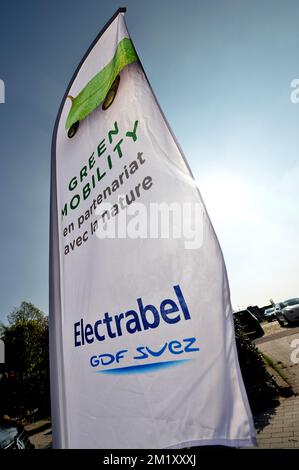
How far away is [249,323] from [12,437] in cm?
973

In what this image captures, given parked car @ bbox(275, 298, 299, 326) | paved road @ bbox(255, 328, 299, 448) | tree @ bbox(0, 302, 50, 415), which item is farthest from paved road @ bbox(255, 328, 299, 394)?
tree @ bbox(0, 302, 50, 415)

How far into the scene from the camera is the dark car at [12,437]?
4.29m

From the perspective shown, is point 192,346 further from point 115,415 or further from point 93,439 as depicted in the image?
point 93,439

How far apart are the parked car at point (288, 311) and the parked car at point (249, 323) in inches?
64.8

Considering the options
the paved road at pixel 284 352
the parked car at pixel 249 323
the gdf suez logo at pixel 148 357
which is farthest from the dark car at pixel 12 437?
the parked car at pixel 249 323

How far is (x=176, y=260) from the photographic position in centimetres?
153

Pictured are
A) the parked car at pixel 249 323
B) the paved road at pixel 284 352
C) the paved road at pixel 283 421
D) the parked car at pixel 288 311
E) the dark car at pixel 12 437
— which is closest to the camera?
the paved road at pixel 283 421

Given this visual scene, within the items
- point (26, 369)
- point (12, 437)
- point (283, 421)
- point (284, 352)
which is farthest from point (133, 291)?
point (26, 369)

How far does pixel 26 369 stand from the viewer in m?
16.5

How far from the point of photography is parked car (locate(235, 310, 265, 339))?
11.1 metres

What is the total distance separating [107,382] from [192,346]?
637 mm

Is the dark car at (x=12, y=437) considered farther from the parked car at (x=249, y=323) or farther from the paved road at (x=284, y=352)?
the parked car at (x=249, y=323)
